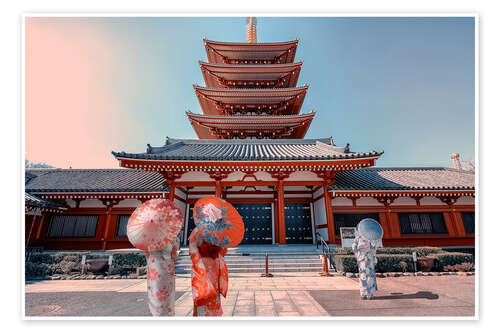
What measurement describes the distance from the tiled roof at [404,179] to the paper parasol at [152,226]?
854 centimetres

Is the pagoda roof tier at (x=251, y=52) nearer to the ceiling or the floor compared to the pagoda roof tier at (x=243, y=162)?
nearer to the ceiling

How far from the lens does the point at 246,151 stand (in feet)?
33.7

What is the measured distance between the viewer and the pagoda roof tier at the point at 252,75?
14.0 meters

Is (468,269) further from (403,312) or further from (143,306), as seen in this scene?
(143,306)

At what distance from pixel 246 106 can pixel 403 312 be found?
1282cm

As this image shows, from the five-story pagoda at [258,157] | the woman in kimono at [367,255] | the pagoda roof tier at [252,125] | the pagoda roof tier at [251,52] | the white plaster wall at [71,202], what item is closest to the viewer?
the woman in kimono at [367,255]

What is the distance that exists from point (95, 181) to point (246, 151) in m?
8.03

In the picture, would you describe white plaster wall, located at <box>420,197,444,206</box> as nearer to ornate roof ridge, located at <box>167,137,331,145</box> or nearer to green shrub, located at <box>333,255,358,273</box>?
ornate roof ridge, located at <box>167,137,331,145</box>

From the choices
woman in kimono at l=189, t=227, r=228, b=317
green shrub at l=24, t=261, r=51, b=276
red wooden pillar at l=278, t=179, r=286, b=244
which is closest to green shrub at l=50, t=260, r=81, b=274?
green shrub at l=24, t=261, r=51, b=276

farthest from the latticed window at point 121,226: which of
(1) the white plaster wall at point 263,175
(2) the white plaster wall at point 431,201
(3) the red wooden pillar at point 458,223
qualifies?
(3) the red wooden pillar at point 458,223

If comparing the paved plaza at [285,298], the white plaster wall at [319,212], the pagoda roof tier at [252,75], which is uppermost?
the pagoda roof tier at [252,75]

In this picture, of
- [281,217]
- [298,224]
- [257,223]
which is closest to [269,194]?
Answer: [257,223]

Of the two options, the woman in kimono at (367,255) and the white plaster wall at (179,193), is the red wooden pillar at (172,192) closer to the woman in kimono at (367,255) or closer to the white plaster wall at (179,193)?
the white plaster wall at (179,193)
